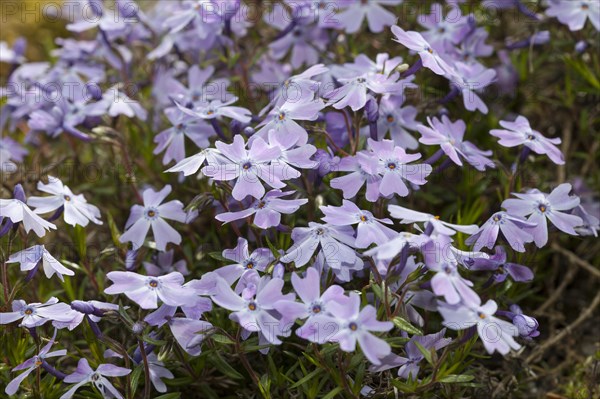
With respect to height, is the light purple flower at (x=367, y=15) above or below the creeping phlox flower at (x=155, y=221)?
above

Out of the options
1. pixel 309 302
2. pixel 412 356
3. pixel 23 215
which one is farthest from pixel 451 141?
pixel 23 215

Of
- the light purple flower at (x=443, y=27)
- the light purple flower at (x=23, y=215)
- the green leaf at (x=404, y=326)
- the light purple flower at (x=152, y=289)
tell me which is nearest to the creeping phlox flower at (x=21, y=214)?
the light purple flower at (x=23, y=215)

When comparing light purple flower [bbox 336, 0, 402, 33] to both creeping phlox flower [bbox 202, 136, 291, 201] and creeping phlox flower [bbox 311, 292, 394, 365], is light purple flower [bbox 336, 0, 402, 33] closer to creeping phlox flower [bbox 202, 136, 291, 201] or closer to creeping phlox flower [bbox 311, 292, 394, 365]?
creeping phlox flower [bbox 202, 136, 291, 201]

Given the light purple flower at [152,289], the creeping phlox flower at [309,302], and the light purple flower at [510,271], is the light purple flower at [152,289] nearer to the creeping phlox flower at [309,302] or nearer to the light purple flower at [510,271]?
the creeping phlox flower at [309,302]

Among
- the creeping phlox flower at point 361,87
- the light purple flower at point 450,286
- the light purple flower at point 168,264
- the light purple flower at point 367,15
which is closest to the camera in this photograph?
the light purple flower at point 450,286

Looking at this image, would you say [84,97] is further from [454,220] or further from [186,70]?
[454,220]

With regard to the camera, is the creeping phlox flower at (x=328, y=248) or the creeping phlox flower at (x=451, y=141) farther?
the creeping phlox flower at (x=451, y=141)

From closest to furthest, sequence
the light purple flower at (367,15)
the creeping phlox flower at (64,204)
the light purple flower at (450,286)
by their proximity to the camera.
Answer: the light purple flower at (450,286) → the creeping phlox flower at (64,204) → the light purple flower at (367,15)

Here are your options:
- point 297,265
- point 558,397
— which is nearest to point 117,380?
point 297,265
